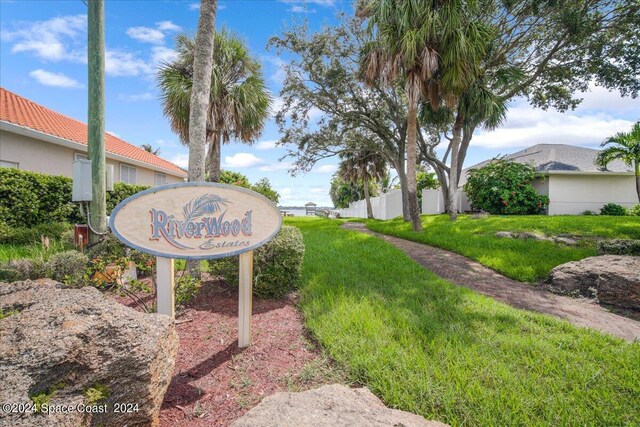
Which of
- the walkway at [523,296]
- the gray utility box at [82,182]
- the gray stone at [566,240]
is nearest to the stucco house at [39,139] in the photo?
the gray utility box at [82,182]

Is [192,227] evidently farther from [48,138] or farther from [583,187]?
[583,187]

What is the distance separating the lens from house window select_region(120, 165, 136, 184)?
50.7ft

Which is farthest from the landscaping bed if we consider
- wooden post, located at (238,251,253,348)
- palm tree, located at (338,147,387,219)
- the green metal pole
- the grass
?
palm tree, located at (338,147,387,219)

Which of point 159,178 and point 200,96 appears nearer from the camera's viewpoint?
point 200,96

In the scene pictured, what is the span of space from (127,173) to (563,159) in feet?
87.8

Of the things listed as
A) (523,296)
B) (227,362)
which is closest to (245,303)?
(227,362)

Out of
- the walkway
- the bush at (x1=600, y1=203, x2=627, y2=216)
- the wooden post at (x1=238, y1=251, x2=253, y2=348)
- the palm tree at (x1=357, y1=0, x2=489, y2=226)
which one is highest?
the palm tree at (x1=357, y1=0, x2=489, y2=226)

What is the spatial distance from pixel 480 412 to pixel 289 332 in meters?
2.13

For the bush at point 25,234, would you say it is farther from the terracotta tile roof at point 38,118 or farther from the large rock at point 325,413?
the large rock at point 325,413

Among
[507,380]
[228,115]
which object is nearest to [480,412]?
[507,380]

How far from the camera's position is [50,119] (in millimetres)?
12492

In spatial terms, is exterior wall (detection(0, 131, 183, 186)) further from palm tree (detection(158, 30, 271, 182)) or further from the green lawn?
the green lawn

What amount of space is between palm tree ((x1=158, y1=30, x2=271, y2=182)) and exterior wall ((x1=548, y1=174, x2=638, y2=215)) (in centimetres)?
1617

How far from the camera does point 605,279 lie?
5.13 meters
